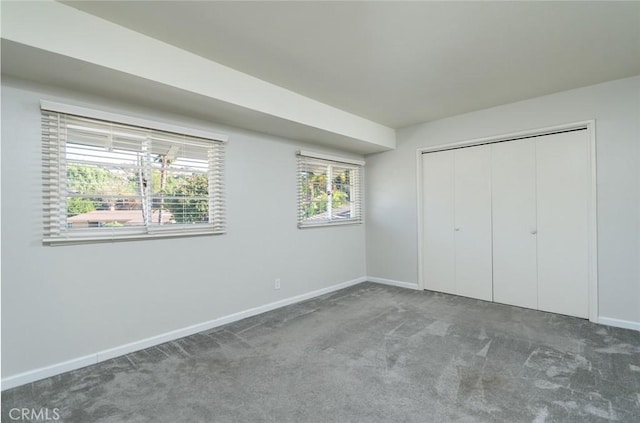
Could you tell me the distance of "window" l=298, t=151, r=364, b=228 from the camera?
4.14m

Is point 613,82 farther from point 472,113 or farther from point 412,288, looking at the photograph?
point 412,288

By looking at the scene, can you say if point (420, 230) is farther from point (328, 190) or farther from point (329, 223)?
point (328, 190)

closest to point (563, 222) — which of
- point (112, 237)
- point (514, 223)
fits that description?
point (514, 223)

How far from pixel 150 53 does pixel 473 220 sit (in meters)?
3.93

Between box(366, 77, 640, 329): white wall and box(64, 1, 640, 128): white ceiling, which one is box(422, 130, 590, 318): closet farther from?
box(64, 1, 640, 128): white ceiling

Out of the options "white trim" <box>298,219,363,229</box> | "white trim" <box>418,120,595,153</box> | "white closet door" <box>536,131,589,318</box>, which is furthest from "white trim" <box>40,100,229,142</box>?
"white closet door" <box>536,131,589,318</box>

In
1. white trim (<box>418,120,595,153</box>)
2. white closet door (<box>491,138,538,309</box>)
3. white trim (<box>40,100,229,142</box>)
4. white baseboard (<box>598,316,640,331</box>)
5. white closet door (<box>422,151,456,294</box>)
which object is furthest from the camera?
white closet door (<box>422,151,456,294</box>)

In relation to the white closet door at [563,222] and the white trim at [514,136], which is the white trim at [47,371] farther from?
the white closet door at [563,222]

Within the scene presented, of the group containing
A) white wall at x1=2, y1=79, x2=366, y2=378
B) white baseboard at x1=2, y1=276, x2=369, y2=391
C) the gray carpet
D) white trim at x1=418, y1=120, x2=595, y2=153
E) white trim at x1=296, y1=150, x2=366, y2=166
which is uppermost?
white trim at x1=418, y1=120, x2=595, y2=153

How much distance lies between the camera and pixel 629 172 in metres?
2.95

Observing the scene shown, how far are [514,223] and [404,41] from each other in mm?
2638

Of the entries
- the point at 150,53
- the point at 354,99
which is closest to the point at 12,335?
the point at 150,53

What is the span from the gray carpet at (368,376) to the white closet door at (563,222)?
0.89 ft

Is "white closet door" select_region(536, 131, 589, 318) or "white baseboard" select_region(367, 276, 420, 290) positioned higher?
"white closet door" select_region(536, 131, 589, 318)
